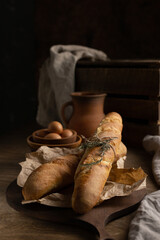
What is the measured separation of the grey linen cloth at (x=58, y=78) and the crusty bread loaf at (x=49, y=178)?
72cm

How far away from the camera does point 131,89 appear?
137 cm

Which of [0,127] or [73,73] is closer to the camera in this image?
[73,73]

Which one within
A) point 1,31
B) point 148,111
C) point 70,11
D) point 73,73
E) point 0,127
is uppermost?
point 70,11

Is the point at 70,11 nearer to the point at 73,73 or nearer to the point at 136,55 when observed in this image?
the point at 136,55

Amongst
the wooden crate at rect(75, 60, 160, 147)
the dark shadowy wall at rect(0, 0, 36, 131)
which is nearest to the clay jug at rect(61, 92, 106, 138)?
the wooden crate at rect(75, 60, 160, 147)

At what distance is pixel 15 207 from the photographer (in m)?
0.74

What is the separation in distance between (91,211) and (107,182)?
0.41 ft

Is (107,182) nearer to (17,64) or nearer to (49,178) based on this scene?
(49,178)

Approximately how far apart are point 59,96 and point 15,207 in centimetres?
88

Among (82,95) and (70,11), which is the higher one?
(70,11)

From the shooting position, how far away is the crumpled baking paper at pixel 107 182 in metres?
0.74

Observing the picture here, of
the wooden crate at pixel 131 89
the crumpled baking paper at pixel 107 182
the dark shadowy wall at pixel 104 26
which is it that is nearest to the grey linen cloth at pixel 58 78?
the wooden crate at pixel 131 89

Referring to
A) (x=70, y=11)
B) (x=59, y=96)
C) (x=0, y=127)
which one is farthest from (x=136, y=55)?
(x=0, y=127)

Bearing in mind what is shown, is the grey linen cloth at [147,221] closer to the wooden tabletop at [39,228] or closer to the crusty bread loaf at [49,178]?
the wooden tabletop at [39,228]
